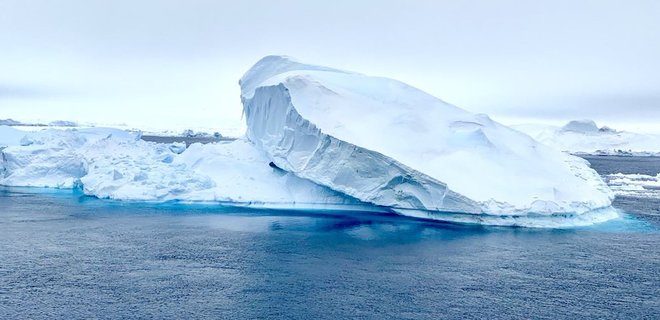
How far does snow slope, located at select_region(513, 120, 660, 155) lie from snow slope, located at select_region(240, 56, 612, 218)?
197 ft

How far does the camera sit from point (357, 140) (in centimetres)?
1614

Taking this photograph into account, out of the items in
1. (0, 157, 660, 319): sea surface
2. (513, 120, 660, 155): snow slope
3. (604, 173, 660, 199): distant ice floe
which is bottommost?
(0, 157, 660, 319): sea surface

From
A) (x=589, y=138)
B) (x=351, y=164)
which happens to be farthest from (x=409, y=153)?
(x=589, y=138)

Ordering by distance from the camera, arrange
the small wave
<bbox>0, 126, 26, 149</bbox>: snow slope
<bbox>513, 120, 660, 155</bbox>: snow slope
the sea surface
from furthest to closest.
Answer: <bbox>513, 120, 660, 155</bbox>: snow slope → <bbox>0, 126, 26, 149</bbox>: snow slope → the small wave → the sea surface

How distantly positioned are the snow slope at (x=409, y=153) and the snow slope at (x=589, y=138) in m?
60.0

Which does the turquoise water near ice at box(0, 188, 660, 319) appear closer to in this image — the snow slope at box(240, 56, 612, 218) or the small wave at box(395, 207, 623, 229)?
the small wave at box(395, 207, 623, 229)

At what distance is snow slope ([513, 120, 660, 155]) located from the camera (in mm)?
76438

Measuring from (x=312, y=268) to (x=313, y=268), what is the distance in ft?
0.06

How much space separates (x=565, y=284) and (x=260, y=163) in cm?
1187

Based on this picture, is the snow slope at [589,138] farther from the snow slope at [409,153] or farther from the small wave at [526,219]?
the small wave at [526,219]

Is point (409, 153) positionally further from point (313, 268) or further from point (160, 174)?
point (160, 174)

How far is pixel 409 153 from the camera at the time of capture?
1606cm

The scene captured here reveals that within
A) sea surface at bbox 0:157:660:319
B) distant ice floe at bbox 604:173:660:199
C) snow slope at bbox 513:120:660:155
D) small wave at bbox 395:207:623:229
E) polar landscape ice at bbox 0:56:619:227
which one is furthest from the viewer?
snow slope at bbox 513:120:660:155

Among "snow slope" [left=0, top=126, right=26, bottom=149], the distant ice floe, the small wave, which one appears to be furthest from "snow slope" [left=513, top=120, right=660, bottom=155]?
the small wave
